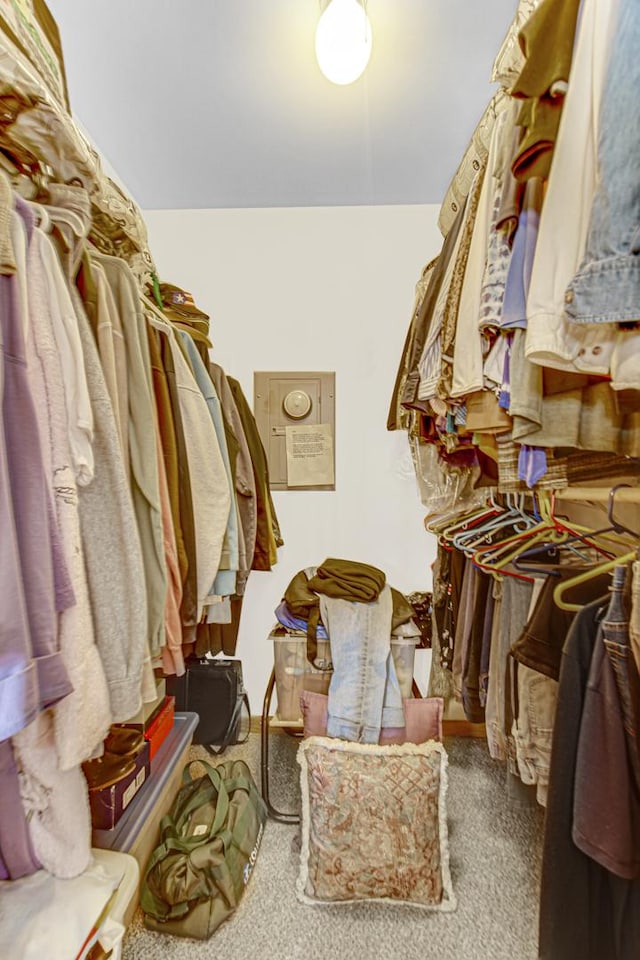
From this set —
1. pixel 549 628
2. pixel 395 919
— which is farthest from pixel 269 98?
pixel 395 919

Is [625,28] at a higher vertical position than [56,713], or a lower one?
higher

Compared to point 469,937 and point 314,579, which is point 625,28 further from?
point 469,937

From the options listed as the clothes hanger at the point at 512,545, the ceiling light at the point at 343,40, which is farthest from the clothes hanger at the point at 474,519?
the ceiling light at the point at 343,40

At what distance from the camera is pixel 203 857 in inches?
47.1

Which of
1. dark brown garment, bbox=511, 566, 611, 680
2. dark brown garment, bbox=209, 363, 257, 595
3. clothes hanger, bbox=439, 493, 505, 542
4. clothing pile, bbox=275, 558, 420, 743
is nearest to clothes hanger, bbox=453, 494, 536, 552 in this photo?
clothes hanger, bbox=439, 493, 505, 542

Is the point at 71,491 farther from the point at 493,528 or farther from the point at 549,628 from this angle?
the point at 493,528

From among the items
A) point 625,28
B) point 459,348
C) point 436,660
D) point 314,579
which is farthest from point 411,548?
point 625,28

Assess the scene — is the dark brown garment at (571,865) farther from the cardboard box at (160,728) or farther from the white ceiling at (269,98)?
the white ceiling at (269,98)

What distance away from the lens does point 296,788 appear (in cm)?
164

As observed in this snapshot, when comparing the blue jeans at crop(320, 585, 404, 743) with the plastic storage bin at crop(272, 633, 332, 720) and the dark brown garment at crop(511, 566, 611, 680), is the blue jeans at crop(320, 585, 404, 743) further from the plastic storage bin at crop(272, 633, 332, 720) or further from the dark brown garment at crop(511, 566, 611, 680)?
the dark brown garment at crop(511, 566, 611, 680)

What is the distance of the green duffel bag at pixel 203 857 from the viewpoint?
1.13 metres

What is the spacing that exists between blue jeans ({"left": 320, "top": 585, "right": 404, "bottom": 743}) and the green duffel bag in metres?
0.41

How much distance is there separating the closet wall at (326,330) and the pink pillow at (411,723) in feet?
2.68

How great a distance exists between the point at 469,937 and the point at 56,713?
1243 millimetres
